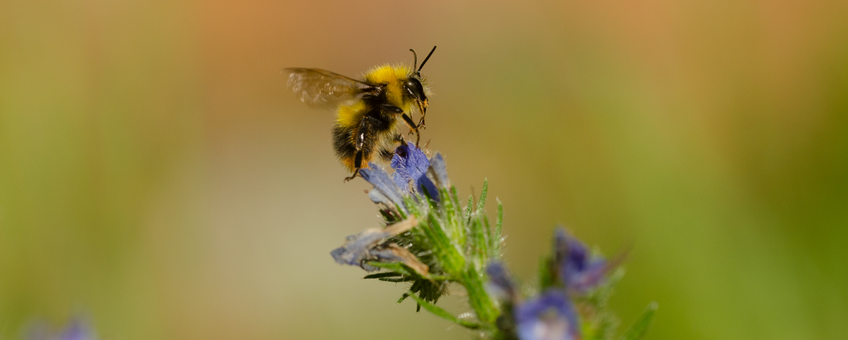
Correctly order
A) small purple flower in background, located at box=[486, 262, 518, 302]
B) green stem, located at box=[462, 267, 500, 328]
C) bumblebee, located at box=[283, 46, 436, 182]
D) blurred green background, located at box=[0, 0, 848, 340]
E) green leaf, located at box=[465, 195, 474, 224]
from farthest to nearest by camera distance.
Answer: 1. blurred green background, located at box=[0, 0, 848, 340]
2. bumblebee, located at box=[283, 46, 436, 182]
3. green leaf, located at box=[465, 195, 474, 224]
4. green stem, located at box=[462, 267, 500, 328]
5. small purple flower in background, located at box=[486, 262, 518, 302]

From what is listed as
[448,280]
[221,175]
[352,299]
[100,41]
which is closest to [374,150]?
[448,280]

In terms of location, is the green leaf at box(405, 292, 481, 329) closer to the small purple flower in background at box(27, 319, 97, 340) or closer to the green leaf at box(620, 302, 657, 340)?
the green leaf at box(620, 302, 657, 340)

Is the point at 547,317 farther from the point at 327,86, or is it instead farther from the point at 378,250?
the point at 327,86

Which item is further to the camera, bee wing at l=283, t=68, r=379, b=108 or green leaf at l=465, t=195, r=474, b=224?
bee wing at l=283, t=68, r=379, b=108

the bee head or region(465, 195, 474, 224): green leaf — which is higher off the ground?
the bee head

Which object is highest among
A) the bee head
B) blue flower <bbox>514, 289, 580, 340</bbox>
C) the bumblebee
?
the bee head

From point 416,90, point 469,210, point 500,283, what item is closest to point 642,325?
point 500,283

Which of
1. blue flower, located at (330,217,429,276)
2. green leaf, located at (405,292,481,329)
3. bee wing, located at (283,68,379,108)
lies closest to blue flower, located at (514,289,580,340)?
green leaf, located at (405,292,481,329)
